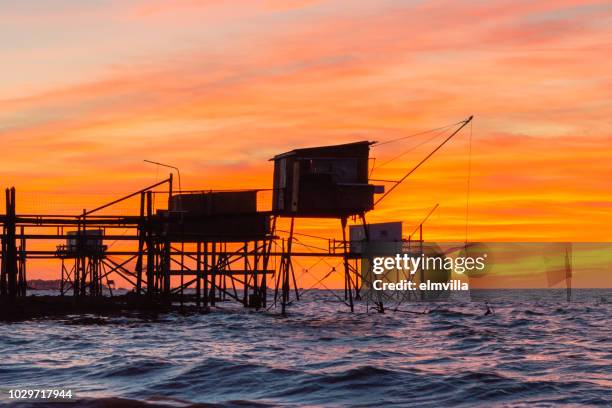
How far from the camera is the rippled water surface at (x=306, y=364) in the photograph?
20141 mm

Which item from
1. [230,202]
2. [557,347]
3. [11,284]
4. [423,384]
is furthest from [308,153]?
[423,384]

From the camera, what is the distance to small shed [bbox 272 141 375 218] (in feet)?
149

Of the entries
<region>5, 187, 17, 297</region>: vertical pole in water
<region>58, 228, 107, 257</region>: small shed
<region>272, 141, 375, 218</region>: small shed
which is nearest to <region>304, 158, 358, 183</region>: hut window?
<region>272, 141, 375, 218</region>: small shed

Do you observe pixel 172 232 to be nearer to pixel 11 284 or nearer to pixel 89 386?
pixel 11 284

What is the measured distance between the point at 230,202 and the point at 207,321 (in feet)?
32.2

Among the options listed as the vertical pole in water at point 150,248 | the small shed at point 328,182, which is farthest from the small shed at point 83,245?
the small shed at point 328,182

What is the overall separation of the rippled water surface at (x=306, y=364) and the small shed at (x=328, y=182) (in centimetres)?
711

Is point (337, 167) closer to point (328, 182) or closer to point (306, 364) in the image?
point (328, 182)

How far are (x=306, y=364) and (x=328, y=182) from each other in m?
21.0

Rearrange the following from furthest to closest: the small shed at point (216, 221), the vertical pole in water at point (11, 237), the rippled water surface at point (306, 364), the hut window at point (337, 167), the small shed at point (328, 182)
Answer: the small shed at point (216, 221) → the hut window at point (337, 167) → the small shed at point (328, 182) → the vertical pole in water at point (11, 237) → the rippled water surface at point (306, 364)

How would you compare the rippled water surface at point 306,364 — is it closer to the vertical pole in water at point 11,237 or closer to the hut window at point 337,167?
the vertical pole in water at point 11,237

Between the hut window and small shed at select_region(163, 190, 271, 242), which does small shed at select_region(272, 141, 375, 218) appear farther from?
small shed at select_region(163, 190, 271, 242)

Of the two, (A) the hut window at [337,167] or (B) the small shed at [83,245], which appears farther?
(A) the hut window at [337,167]

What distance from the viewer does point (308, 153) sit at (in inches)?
1812
